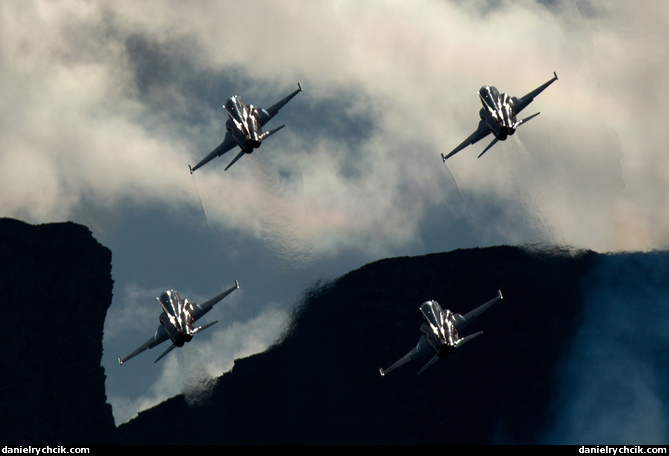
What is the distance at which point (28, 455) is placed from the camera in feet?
574

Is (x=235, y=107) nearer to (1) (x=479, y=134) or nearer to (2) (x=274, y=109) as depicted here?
(2) (x=274, y=109)

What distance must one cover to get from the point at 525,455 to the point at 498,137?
83.3 meters

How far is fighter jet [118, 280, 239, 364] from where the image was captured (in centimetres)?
16238

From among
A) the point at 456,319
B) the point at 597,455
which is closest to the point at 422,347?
the point at 456,319

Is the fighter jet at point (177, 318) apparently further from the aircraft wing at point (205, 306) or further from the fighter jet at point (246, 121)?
the fighter jet at point (246, 121)

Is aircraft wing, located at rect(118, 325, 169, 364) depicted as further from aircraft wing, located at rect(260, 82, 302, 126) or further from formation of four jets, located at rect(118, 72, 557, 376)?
aircraft wing, located at rect(260, 82, 302, 126)

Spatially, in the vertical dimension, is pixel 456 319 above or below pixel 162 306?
below

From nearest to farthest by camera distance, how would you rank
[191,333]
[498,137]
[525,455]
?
[498,137], [191,333], [525,455]

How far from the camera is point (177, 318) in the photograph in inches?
6471

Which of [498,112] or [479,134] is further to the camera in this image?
[479,134]

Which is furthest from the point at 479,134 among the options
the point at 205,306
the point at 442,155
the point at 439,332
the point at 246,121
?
the point at 205,306

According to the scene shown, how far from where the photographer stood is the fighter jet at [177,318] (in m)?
162

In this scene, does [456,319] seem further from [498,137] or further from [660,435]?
[660,435]

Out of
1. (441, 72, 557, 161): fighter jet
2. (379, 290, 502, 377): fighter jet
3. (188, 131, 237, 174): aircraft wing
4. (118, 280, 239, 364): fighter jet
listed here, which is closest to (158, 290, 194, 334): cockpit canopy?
(118, 280, 239, 364): fighter jet
